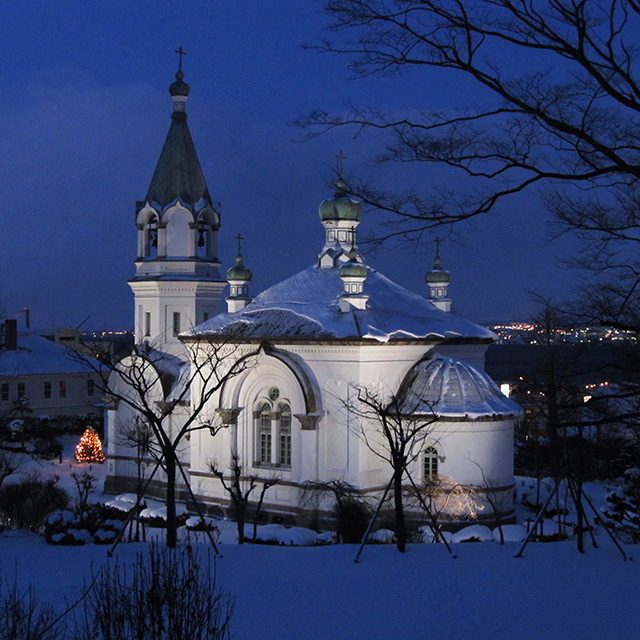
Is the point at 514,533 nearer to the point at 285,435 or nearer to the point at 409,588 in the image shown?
the point at 285,435

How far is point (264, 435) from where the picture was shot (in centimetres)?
2392

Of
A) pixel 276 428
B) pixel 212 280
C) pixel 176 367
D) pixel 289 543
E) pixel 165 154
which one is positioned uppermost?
pixel 165 154

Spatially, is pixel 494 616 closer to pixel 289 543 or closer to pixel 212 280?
pixel 289 543

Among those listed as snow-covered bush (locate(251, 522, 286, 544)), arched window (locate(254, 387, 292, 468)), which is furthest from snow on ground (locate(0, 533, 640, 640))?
arched window (locate(254, 387, 292, 468))

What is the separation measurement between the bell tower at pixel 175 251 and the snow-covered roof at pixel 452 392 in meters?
9.17

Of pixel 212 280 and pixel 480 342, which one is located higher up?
pixel 212 280

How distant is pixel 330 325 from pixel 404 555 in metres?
10.6

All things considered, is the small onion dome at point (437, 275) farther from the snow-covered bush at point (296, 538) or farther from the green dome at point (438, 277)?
the snow-covered bush at point (296, 538)

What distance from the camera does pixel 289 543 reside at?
17.7 m

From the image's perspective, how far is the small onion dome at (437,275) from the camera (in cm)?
3061

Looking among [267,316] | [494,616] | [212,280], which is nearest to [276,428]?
[267,316]

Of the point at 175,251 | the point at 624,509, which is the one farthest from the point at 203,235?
the point at 624,509

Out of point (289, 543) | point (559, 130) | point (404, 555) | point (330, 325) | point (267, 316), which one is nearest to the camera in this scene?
point (559, 130)

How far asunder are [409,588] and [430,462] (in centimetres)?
1179
